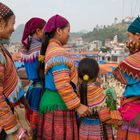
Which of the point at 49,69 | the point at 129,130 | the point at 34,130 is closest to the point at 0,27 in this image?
the point at 49,69

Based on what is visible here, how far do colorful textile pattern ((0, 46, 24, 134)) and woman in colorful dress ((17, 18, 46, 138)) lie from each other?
2.34 ft

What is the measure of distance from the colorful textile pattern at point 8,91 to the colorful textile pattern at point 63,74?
1.18 ft

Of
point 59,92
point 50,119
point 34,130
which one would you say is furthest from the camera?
point 34,130

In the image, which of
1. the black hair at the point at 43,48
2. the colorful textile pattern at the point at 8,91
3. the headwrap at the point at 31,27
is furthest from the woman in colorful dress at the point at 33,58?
the colorful textile pattern at the point at 8,91

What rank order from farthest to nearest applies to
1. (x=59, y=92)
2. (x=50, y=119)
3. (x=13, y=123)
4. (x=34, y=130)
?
(x=34, y=130), (x=50, y=119), (x=59, y=92), (x=13, y=123)

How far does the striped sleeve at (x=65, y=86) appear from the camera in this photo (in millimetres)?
2424

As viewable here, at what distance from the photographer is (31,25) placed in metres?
3.05

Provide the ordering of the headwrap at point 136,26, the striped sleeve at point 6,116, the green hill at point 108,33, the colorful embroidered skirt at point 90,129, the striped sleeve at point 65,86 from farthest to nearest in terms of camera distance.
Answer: the green hill at point 108,33 → the colorful embroidered skirt at point 90,129 → the headwrap at point 136,26 → the striped sleeve at point 65,86 → the striped sleeve at point 6,116

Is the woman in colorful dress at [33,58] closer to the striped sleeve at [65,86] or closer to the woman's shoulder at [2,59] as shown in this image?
the striped sleeve at [65,86]

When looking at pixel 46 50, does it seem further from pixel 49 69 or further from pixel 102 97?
pixel 102 97

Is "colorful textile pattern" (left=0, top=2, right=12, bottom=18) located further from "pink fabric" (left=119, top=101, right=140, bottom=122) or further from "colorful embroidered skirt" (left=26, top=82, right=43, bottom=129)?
"pink fabric" (left=119, top=101, right=140, bottom=122)

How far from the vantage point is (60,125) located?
8.55 ft

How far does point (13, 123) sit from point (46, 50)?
906 millimetres

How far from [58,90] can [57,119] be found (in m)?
0.31
